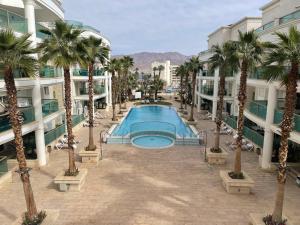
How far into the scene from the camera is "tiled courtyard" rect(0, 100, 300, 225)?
11.4 meters

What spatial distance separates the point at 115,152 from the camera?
21.2 meters

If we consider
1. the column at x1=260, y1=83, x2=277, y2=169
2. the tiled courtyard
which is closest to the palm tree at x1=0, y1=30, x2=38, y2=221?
the tiled courtyard

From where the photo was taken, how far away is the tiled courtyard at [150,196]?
11.4m

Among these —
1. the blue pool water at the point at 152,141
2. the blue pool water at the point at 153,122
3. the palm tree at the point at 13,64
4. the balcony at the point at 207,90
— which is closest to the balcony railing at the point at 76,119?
the blue pool water at the point at 153,122

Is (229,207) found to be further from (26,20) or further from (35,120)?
(26,20)

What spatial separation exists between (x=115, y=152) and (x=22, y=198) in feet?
29.9

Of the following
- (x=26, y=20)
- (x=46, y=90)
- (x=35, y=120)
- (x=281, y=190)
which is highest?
(x=26, y=20)

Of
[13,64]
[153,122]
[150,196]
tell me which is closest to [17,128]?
[13,64]

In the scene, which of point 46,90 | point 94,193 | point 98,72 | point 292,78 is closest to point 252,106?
point 292,78

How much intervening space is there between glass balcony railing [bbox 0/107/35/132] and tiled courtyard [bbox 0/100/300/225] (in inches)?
140

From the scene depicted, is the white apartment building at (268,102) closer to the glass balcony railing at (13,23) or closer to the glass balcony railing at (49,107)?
the glass balcony railing at (13,23)

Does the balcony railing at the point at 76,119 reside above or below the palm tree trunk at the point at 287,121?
below

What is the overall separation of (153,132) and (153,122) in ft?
17.4

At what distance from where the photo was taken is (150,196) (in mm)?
13406
